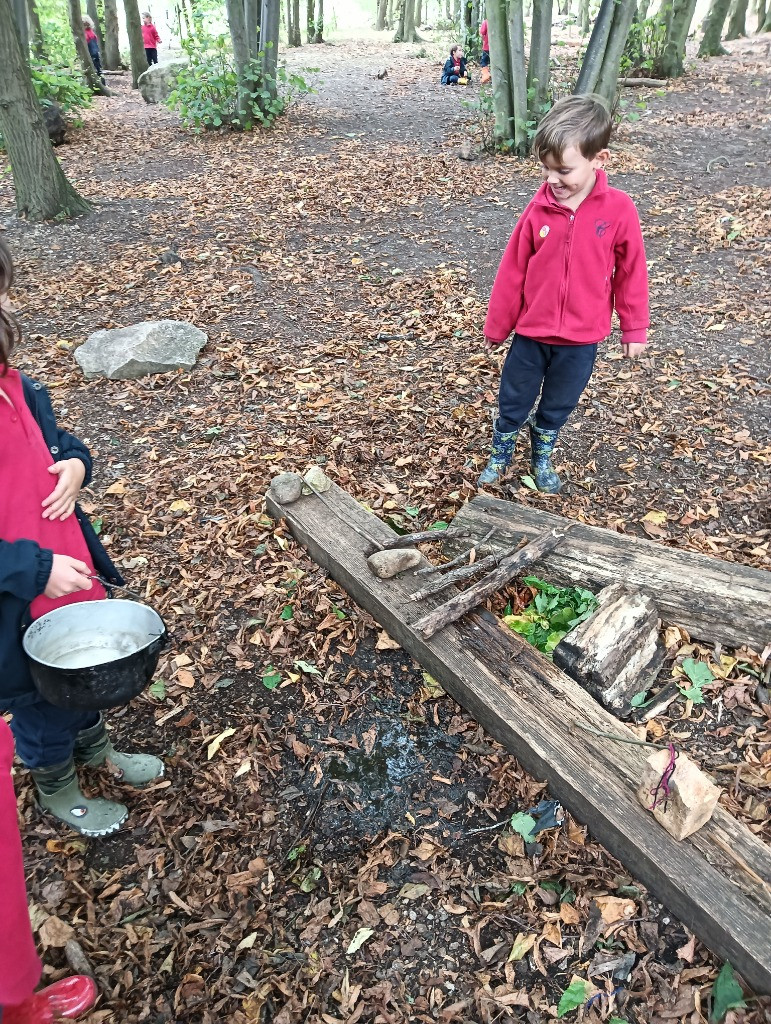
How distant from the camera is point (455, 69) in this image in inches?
610

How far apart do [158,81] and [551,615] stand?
17102 mm

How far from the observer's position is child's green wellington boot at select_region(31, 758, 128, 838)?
230 centimetres

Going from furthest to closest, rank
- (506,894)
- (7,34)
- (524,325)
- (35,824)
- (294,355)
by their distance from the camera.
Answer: (7,34) < (294,355) < (524,325) < (35,824) < (506,894)

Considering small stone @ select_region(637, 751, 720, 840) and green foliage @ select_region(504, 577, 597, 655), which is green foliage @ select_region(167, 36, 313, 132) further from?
small stone @ select_region(637, 751, 720, 840)

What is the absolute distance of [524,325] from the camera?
3424mm

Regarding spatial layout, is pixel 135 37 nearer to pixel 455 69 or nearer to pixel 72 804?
pixel 455 69

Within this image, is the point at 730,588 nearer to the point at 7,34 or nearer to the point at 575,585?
the point at 575,585

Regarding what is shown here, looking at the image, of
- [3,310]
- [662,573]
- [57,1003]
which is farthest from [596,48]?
[57,1003]

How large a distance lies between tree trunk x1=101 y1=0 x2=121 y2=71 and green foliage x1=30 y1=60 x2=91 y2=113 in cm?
968

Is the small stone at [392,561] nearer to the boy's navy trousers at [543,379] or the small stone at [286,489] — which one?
the small stone at [286,489]

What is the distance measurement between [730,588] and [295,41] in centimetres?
3025

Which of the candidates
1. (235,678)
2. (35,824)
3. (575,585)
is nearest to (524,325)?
(575,585)

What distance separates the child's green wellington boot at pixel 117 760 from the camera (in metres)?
2.50

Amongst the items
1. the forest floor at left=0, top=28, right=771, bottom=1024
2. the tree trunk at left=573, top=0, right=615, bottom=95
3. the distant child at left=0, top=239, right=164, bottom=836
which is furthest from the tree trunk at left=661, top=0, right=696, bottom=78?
the distant child at left=0, top=239, right=164, bottom=836
